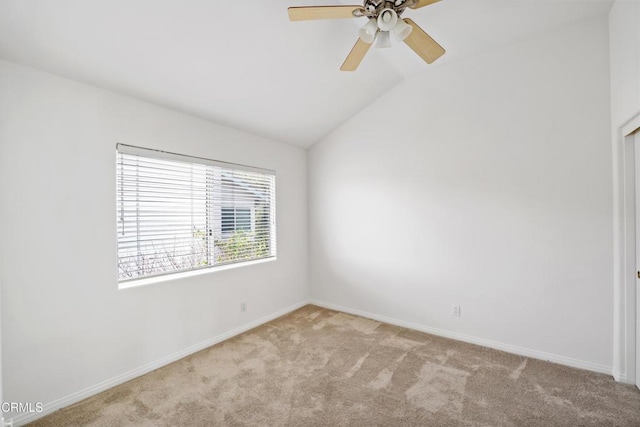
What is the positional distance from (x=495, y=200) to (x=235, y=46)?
9.04ft

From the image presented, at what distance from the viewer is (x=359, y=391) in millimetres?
2215

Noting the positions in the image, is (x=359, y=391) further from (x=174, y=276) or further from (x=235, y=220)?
(x=235, y=220)

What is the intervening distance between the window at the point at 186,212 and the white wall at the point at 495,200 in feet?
3.99

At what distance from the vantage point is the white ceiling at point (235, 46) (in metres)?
1.76

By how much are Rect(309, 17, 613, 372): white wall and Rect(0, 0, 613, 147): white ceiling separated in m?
0.33

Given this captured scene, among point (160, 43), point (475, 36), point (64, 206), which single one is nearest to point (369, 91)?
point (475, 36)

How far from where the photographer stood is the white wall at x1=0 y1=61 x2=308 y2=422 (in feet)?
6.14

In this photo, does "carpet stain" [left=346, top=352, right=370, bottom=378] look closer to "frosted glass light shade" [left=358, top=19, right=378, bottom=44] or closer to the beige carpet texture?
the beige carpet texture

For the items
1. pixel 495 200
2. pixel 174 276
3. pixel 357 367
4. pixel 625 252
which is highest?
pixel 495 200

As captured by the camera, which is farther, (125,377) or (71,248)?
(125,377)

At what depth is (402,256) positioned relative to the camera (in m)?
3.45

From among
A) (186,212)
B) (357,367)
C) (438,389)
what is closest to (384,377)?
(357,367)

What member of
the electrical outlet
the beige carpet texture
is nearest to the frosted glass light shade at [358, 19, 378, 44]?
the beige carpet texture

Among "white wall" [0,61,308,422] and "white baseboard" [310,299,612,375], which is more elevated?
"white wall" [0,61,308,422]
